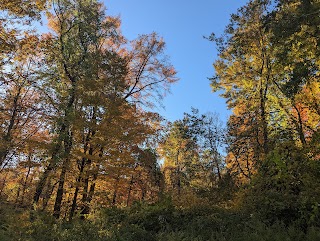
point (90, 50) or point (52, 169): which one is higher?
point (90, 50)

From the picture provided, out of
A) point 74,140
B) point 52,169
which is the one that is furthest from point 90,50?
point 52,169

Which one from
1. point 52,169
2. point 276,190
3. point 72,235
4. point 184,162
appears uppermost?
point 184,162

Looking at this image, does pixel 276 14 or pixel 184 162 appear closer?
pixel 276 14

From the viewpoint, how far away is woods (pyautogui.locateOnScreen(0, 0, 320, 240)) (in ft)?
28.2

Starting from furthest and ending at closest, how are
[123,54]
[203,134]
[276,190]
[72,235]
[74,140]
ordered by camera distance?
[203,134] < [123,54] < [74,140] < [276,190] < [72,235]

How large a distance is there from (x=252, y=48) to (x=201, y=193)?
31.6 ft

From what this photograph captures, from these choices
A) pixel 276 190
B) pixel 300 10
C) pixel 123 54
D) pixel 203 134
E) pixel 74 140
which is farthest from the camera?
pixel 203 134

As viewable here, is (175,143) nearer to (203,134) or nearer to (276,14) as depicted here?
(203,134)

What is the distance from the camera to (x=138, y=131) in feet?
47.3

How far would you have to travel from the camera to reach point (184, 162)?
34094 mm

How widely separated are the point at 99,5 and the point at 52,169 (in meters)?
11.0

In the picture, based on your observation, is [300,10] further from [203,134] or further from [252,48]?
[203,134]

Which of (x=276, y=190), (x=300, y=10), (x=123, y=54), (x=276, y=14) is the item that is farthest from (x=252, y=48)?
(x=276, y=190)

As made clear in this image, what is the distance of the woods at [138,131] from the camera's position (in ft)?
28.2
